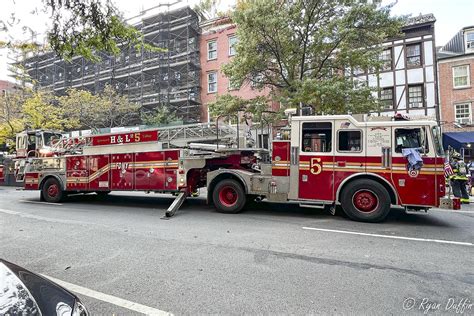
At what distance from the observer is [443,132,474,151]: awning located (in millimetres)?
17719

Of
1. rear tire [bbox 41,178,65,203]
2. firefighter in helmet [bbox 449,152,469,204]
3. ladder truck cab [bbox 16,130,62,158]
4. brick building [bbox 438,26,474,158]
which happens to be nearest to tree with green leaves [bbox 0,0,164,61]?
rear tire [bbox 41,178,65,203]

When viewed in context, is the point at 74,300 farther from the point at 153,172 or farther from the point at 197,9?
the point at 197,9

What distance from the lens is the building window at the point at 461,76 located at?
64.6 ft

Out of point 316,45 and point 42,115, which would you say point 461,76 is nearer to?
point 316,45

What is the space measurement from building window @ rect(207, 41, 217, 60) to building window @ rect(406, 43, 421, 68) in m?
15.4

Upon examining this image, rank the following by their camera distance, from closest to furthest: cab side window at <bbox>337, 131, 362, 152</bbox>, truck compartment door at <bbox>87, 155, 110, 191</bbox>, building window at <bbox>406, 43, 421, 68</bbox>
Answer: cab side window at <bbox>337, 131, 362, 152</bbox>
truck compartment door at <bbox>87, 155, 110, 191</bbox>
building window at <bbox>406, 43, 421, 68</bbox>

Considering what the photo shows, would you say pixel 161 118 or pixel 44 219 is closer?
pixel 44 219

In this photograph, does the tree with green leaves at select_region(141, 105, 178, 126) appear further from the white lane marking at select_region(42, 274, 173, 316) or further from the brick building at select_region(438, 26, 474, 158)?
the brick building at select_region(438, 26, 474, 158)

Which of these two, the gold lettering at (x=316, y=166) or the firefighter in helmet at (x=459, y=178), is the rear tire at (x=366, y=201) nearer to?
the gold lettering at (x=316, y=166)

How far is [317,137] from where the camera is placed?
7242mm

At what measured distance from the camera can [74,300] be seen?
→ 6.41ft

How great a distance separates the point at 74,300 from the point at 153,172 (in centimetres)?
720

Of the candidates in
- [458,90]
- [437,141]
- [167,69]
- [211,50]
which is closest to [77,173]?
[437,141]

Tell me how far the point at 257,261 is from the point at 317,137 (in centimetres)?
408
